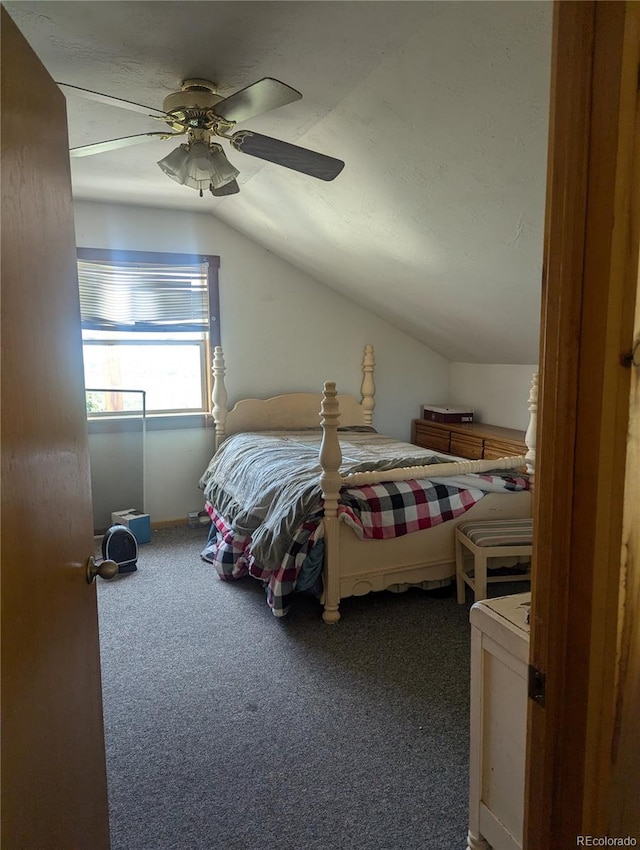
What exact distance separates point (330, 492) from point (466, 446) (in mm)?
1880

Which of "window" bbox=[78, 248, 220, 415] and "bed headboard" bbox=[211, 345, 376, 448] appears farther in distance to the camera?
"bed headboard" bbox=[211, 345, 376, 448]

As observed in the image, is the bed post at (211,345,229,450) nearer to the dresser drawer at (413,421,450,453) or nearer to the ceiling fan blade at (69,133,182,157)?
the dresser drawer at (413,421,450,453)

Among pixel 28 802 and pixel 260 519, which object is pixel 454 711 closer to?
pixel 260 519

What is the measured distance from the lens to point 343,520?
2705mm

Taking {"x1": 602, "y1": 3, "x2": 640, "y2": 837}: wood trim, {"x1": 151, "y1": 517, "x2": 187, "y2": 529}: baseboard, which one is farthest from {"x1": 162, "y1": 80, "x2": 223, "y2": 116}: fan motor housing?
{"x1": 151, "y1": 517, "x2": 187, "y2": 529}: baseboard

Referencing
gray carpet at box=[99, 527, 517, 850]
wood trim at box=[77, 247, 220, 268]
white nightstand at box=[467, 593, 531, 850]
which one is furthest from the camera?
wood trim at box=[77, 247, 220, 268]

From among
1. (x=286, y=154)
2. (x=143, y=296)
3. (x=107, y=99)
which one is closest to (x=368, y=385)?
(x=143, y=296)

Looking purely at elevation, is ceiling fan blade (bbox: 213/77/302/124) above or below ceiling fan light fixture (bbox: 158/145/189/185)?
above

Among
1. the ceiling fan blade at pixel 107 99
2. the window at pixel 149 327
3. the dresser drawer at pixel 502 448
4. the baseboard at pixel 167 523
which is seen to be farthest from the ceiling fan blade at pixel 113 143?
the baseboard at pixel 167 523

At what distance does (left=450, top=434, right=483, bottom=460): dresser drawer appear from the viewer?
4.04 m

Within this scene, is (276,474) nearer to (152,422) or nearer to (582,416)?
(152,422)

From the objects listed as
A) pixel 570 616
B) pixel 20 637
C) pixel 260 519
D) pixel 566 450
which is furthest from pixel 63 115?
pixel 260 519

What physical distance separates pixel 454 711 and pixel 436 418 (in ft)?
9.37

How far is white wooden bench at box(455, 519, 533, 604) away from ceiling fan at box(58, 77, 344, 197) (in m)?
1.82
